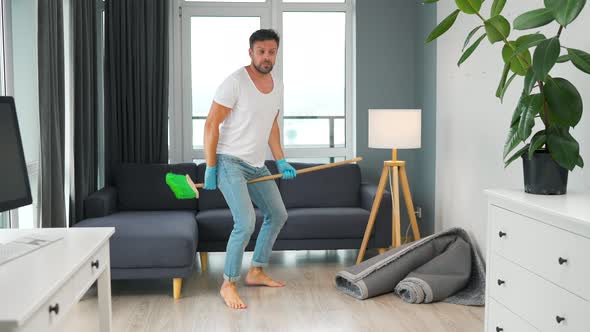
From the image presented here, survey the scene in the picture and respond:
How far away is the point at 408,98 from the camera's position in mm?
5629

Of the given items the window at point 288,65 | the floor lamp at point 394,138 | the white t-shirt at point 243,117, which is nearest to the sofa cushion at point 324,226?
the floor lamp at point 394,138

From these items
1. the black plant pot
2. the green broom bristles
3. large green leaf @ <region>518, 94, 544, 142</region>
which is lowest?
the green broom bristles

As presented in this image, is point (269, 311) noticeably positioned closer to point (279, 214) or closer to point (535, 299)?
point (279, 214)

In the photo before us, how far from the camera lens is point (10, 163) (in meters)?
2.20

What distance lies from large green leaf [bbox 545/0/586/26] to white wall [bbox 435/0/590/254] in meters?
0.96

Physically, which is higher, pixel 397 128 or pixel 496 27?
pixel 496 27

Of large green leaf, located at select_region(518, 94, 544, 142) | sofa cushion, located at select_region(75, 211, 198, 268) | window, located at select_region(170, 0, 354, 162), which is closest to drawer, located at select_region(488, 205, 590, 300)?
large green leaf, located at select_region(518, 94, 544, 142)

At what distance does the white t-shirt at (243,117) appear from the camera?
→ 3820 millimetres

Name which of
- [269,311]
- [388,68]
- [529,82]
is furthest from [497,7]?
[388,68]

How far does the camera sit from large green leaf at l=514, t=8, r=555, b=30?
8.16 ft

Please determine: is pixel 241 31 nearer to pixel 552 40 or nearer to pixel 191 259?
pixel 191 259

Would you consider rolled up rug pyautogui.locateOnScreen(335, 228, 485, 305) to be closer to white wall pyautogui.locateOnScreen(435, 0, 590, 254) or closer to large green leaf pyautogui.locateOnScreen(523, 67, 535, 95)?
white wall pyautogui.locateOnScreen(435, 0, 590, 254)

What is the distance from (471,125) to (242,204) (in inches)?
63.7

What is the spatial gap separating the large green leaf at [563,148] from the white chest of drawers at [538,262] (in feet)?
0.45
